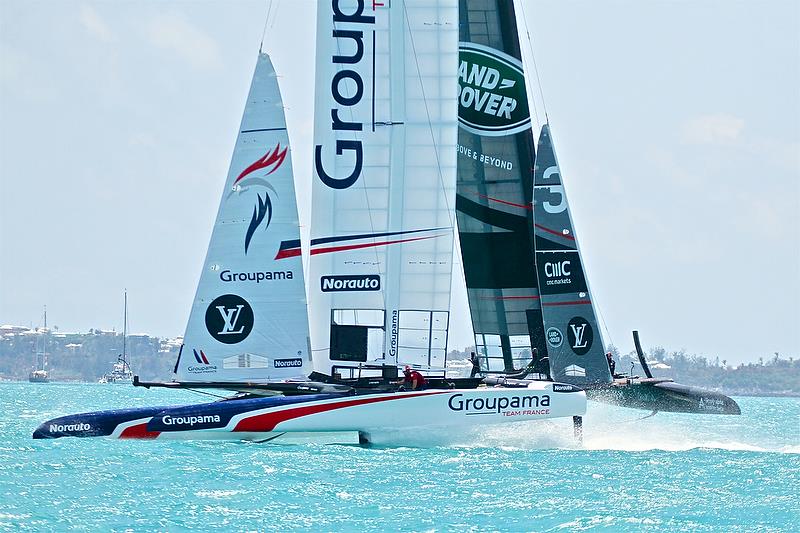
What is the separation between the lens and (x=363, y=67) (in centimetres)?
1656

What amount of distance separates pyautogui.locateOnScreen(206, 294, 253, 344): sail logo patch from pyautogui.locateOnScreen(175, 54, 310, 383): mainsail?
0.01m

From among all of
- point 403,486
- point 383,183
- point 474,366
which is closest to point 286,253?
point 383,183

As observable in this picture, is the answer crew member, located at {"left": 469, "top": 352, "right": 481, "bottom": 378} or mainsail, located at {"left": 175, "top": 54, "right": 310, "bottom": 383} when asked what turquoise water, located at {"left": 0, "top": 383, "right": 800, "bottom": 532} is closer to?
mainsail, located at {"left": 175, "top": 54, "right": 310, "bottom": 383}

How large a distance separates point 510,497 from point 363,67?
661 cm

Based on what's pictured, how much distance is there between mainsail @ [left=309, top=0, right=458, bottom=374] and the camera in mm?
16406

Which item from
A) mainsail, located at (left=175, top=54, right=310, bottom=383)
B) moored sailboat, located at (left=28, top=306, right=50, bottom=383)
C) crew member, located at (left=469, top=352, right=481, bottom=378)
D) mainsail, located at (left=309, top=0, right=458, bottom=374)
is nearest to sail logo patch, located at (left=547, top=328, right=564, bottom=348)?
crew member, located at (left=469, top=352, right=481, bottom=378)

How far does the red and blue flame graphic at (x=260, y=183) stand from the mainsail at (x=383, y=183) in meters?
0.69

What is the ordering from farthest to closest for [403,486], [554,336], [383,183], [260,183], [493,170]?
1. [493,170]
2. [554,336]
3. [383,183]
4. [260,183]
5. [403,486]

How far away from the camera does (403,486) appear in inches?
496

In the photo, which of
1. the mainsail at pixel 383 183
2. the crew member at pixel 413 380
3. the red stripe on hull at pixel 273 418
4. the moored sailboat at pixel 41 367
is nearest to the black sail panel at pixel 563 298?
the mainsail at pixel 383 183

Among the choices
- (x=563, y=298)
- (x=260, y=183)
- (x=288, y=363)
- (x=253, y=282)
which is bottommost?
(x=288, y=363)

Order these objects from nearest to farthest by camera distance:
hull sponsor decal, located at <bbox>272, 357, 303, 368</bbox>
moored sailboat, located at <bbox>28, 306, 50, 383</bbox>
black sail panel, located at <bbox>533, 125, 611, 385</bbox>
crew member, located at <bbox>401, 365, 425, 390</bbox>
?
1. crew member, located at <bbox>401, 365, 425, 390</bbox>
2. hull sponsor decal, located at <bbox>272, 357, 303, 368</bbox>
3. black sail panel, located at <bbox>533, 125, 611, 385</bbox>
4. moored sailboat, located at <bbox>28, 306, 50, 383</bbox>

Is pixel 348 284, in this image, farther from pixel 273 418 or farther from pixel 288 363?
pixel 273 418

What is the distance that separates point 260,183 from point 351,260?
1.50m
